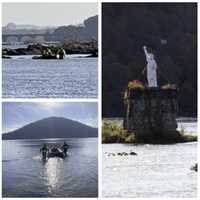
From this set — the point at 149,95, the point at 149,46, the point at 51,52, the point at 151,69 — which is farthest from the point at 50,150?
the point at 149,46

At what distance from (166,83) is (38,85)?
92 cm

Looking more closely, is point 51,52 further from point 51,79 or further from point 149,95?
point 149,95

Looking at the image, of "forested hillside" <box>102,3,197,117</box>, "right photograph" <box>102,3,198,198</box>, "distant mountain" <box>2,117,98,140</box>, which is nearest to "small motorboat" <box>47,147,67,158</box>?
"distant mountain" <box>2,117,98,140</box>

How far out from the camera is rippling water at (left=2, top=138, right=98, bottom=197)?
5121mm

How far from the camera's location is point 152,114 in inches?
206

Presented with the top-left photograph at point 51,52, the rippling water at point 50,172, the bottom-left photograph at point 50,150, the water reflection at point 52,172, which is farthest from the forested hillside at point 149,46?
the water reflection at point 52,172

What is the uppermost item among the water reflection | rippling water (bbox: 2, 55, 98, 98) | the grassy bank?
rippling water (bbox: 2, 55, 98, 98)

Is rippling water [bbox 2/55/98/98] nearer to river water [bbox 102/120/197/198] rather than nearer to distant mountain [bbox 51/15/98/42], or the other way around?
distant mountain [bbox 51/15/98/42]

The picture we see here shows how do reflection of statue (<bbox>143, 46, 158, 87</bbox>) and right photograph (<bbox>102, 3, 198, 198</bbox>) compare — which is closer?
right photograph (<bbox>102, 3, 198, 198</bbox>)

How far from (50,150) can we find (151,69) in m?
0.93

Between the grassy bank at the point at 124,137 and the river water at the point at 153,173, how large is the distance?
44mm

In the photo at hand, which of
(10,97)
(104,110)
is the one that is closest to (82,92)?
(104,110)

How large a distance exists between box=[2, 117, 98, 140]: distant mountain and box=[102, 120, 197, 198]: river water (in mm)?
183

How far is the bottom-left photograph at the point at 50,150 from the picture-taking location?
5.11 metres
